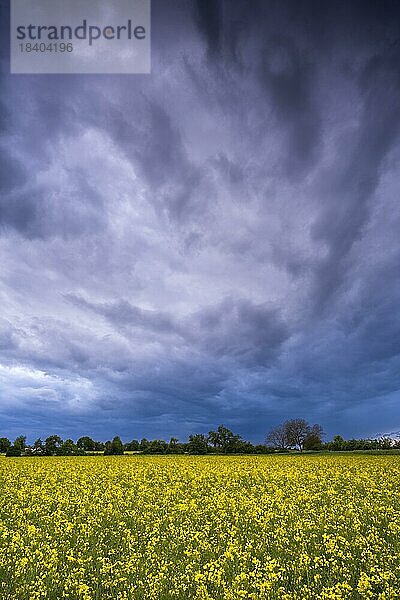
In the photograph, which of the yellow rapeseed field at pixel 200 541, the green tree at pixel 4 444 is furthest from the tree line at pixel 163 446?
the yellow rapeseed field at pixel 200 541

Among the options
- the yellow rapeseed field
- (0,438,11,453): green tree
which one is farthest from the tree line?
the yellow rapeseed field

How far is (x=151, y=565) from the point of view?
10297mm

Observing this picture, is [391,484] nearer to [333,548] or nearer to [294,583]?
[333,548]

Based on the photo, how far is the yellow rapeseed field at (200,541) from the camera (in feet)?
30.1

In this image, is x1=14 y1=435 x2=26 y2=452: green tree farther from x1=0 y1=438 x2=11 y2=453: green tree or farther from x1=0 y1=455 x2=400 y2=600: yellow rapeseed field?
x1=0 y1=455 x2=400 y2=600: yellow rapeseed field

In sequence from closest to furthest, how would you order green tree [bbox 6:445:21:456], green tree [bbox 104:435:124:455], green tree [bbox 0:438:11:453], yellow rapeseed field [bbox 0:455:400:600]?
yellow rapeseed field [bbox 0:455:400:600], green tree [bbox 6:445:21:456], green tree [bbox 0:438:11:453], green tree [bbox 104:435:124:455]

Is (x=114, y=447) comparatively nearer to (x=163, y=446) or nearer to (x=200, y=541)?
(x=163, y=446)

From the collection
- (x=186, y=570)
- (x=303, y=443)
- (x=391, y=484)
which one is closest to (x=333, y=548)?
(x=186, y=570)

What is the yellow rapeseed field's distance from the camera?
9188mm

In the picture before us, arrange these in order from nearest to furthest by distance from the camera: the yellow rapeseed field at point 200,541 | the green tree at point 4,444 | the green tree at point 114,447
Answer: the yellow rapeseed field at point 200,541
the green tree at point 4,444
the green tree at point 114,447

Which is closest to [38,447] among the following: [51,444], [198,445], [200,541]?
[51,444]

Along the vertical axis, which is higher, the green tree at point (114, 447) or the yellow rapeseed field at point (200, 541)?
the yellow rapeseed field at point (200, 541)

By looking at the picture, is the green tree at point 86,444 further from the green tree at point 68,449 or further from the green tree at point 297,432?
the green tree at point 297,432

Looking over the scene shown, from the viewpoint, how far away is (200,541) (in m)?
11.5
